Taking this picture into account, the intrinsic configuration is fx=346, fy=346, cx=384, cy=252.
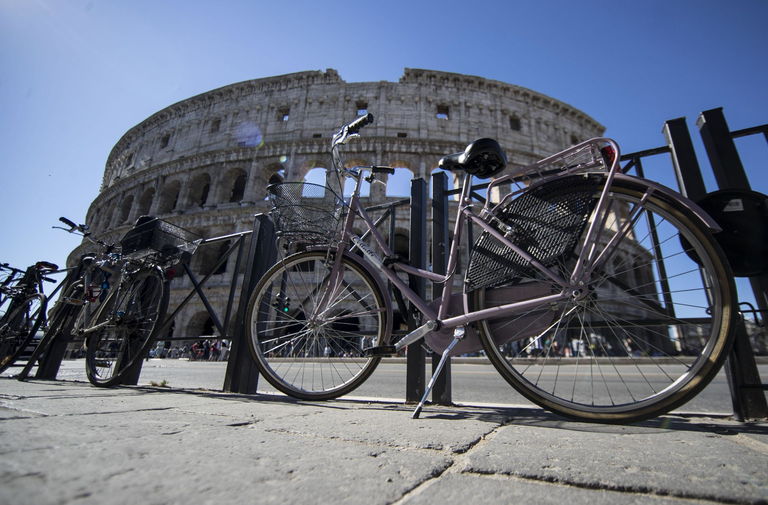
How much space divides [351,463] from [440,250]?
1.85 metres

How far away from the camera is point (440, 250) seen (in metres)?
2.47

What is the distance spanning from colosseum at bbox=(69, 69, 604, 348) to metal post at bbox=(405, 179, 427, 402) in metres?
17.5

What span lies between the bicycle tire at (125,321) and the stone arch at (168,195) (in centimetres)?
2481

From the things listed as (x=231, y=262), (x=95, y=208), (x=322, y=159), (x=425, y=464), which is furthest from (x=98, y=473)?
(x=95, y=208)

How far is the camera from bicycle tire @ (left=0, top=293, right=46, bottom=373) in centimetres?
385

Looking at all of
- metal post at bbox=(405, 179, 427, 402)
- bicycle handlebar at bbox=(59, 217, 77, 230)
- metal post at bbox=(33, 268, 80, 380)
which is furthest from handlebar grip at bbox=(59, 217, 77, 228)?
metal post at bbox=(405, 179, 427, 402)

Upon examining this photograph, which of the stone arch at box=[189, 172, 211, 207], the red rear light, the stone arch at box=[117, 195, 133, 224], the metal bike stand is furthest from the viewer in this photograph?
the stone arch at box=[117, 195, 133, 224]

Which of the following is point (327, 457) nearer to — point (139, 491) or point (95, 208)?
point (139, 491)

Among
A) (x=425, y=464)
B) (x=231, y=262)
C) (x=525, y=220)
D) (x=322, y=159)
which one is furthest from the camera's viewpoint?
(x=322, y=159)

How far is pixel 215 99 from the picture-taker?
92.4ft

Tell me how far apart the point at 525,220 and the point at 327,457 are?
133 cm

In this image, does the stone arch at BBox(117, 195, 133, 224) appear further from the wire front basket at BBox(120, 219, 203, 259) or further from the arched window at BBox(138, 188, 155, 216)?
the wire front basket at BBox(120, 219, 203, 259)

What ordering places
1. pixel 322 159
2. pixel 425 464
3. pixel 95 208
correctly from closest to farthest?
1. pixel 425 464
2. pixel 322 159
3. pixel 95 208

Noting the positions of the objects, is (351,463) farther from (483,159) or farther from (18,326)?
(18,326)
